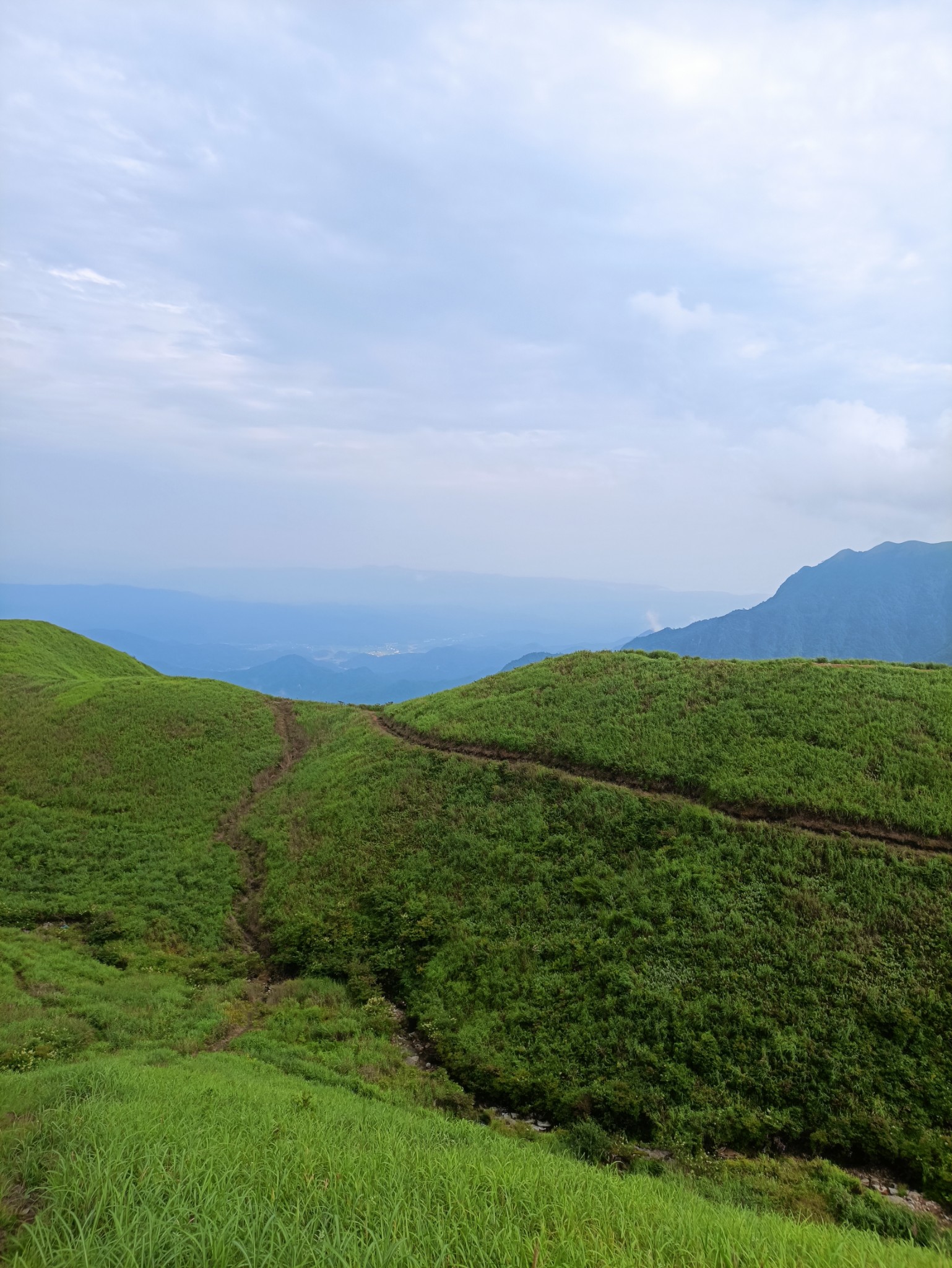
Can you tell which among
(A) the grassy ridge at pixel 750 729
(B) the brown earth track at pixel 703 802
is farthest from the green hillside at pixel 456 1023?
(A) the grassy ridge at pixel 750 729

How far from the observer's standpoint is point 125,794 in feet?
93.1

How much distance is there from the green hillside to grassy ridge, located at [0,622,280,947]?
0.66 feet

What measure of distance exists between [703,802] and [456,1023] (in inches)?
401

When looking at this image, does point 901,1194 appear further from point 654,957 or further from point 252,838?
point 252,838

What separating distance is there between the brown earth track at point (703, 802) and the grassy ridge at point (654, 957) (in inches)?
21.6

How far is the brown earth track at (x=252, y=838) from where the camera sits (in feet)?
68.2

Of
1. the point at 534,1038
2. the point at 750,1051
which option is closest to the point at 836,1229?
the point at 750,1051

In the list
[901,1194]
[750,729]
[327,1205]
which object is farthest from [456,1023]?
[750,729]

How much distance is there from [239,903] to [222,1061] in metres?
9.68

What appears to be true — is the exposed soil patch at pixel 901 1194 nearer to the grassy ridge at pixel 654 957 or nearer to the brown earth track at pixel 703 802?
the grassy ridge at pixel 654 957

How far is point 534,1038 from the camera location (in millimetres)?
14039

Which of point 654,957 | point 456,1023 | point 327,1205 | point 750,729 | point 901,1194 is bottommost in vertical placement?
point 456,1023

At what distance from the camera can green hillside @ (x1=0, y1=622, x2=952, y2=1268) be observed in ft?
16.3

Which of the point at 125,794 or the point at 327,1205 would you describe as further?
the point at 125,794
